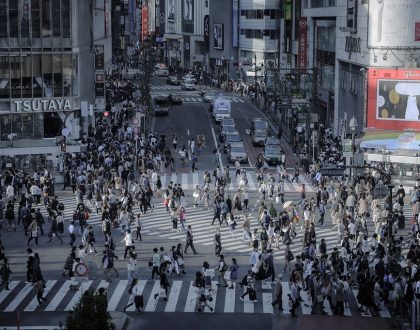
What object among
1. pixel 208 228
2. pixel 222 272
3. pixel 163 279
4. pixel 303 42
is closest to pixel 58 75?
pixel 208 228

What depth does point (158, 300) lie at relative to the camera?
32.2 m

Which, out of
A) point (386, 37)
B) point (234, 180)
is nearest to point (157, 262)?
point (234, 180)

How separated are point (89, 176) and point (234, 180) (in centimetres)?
977

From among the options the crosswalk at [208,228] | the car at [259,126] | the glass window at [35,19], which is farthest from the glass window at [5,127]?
the car at [259,126]

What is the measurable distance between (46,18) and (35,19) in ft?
2.76

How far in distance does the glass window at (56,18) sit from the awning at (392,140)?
22384 mm

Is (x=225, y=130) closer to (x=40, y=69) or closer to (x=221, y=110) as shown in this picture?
(x=221, y=110)

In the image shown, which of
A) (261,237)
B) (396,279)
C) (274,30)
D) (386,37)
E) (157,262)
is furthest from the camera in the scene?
(274,30)

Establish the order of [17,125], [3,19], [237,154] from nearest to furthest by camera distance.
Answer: [237,154], [3,19], [17,125]

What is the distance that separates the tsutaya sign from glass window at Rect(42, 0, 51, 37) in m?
4.56

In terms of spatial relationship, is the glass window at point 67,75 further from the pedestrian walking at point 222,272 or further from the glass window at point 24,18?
the pedestrian walking at point 222,272

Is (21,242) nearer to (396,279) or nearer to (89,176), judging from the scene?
(89,176)

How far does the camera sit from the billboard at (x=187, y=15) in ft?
522

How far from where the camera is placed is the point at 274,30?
123875mm
